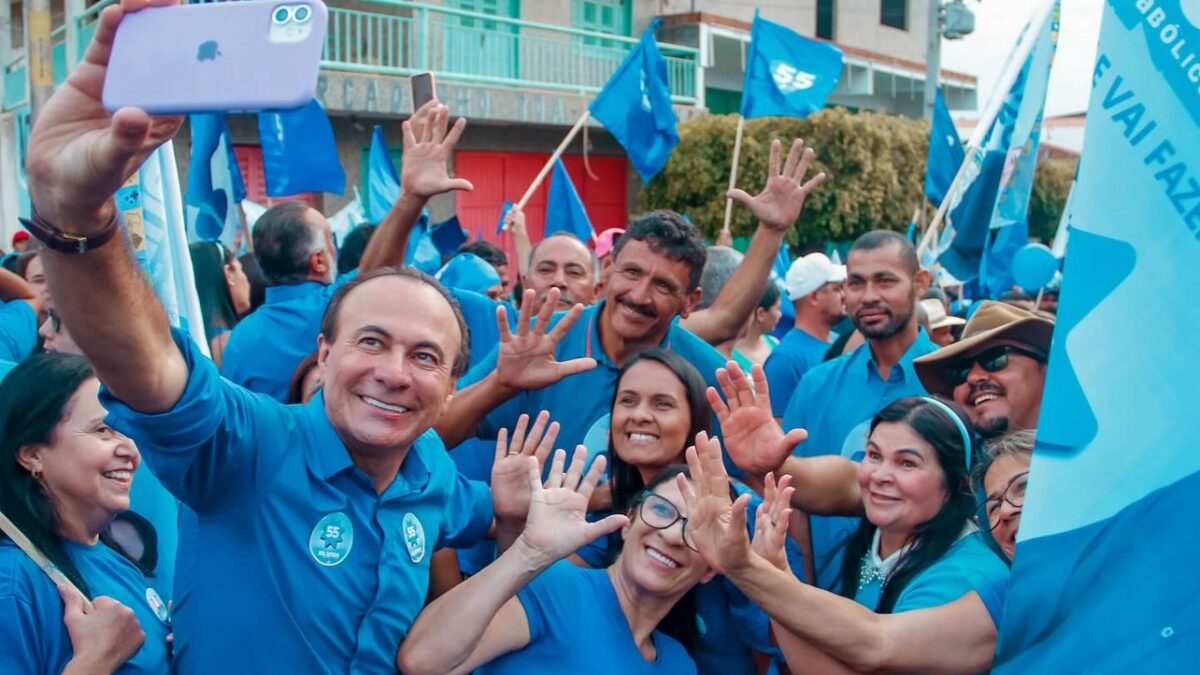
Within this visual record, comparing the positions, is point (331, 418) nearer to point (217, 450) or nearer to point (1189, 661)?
point (217, 450)

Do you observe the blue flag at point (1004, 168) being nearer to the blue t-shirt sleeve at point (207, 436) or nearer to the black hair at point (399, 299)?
the black hair at point (399, 299)

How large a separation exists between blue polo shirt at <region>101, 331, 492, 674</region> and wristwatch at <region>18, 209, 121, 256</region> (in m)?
0.38

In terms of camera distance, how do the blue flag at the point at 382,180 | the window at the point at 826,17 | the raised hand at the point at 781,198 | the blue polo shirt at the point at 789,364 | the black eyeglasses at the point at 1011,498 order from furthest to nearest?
the window at the point at 826,17, the blue flag at the point at 382,180, the blue polo shirt at the point at 789,364, the raised hand at the point at 781,198, the black eyeglasses at the point at 1011,498

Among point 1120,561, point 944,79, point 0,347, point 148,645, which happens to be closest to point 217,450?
point 148,645

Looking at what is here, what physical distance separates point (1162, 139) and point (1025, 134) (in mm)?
5003

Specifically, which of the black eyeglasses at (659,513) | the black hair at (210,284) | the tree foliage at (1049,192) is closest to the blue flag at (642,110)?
the black hair at (210,284)

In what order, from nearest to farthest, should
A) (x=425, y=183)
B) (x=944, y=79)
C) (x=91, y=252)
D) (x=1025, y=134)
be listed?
(x=91, y=252) → (x=425, y=183) → (x=1025, y=134) → (x=944, y=79)

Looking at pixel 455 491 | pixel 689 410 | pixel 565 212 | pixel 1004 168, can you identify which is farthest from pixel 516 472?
pixel 565 212

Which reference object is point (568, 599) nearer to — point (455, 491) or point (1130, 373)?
point (455, 491)

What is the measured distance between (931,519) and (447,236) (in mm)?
7590

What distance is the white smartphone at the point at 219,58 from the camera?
162 cm

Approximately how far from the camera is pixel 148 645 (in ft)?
8.79

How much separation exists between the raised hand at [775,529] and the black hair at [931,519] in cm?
38

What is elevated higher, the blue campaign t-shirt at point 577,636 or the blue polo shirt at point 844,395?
the blue polo shirt at point 844,395
